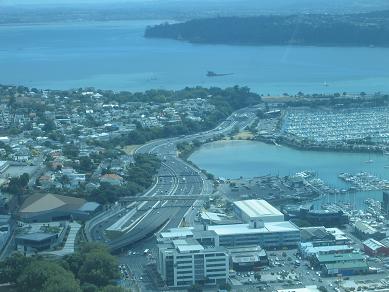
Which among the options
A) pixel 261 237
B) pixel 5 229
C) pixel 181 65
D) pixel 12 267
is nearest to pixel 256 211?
pixel 261 237

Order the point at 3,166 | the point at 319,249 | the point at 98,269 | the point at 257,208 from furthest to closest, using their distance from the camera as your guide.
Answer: the point at 3,166, the point at 257,208, the point at 319,249, the point at 98,269

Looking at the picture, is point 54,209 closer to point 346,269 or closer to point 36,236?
point 36,236

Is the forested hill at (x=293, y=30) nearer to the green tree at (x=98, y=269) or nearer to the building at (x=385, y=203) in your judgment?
the building at (x=385, y=203)

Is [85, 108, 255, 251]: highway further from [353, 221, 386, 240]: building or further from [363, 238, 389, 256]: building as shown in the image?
[363, 238, 389, 256]: building

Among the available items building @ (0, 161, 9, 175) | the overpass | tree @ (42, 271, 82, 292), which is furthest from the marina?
tree @ (42, 271, 82, 292)

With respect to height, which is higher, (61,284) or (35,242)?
(61,284)

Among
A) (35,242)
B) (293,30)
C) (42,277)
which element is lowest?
(293,30)
